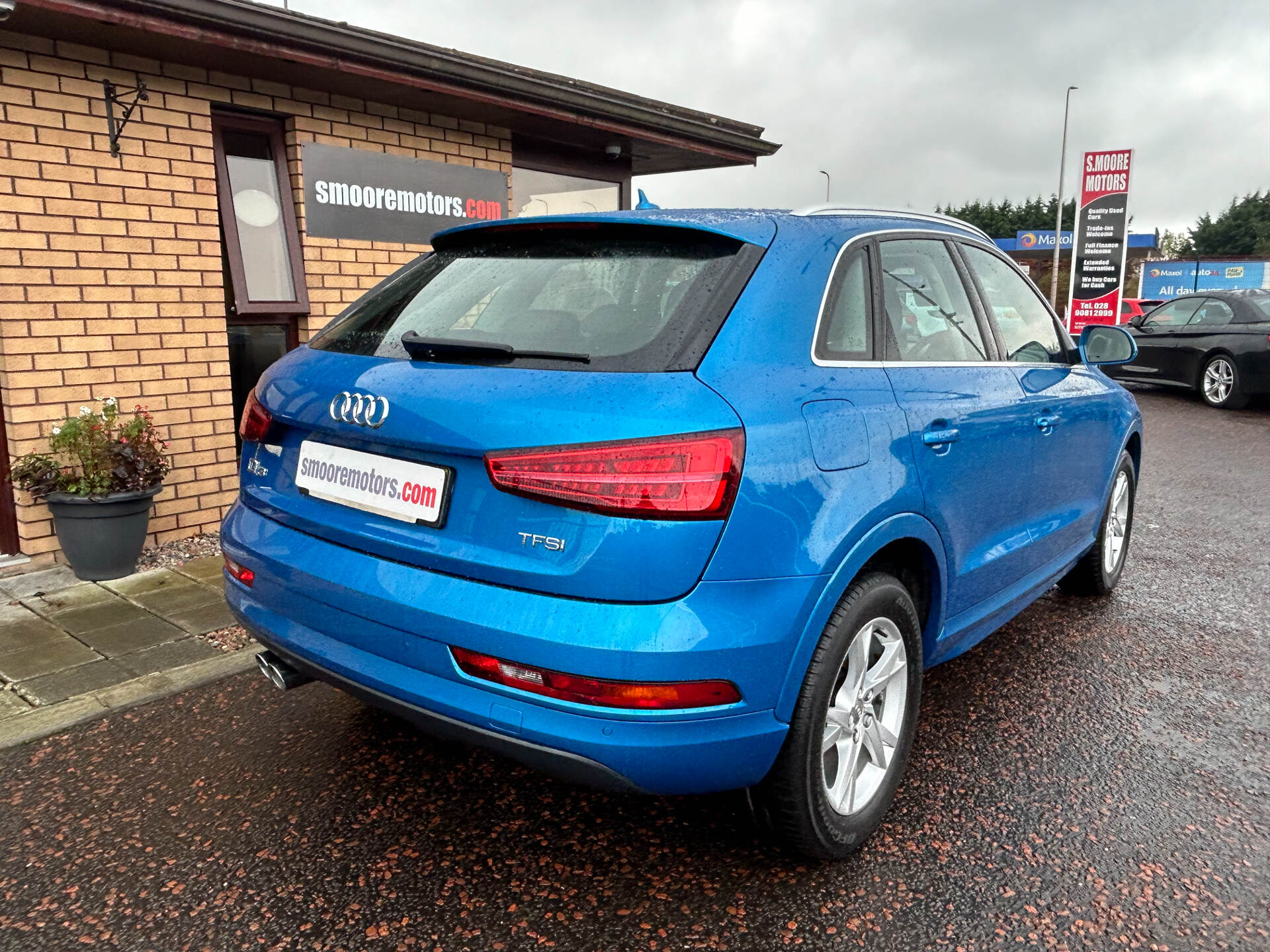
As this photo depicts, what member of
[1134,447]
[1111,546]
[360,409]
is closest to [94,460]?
[360,409]

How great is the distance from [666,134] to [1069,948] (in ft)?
23.0

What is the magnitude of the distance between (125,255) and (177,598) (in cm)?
202

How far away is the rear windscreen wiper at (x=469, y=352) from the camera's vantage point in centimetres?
228

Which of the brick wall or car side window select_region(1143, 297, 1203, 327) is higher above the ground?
the brick wall

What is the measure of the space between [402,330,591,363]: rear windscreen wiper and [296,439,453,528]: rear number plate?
0.28 meters

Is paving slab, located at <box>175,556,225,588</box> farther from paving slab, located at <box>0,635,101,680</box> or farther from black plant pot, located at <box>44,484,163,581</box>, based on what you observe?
paving slab, located at <box>0,635,101,680</box>

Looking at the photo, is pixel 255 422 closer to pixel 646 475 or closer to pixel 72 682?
pixel 646 475

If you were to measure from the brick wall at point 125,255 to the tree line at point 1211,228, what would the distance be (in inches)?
2674

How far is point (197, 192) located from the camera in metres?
5.65

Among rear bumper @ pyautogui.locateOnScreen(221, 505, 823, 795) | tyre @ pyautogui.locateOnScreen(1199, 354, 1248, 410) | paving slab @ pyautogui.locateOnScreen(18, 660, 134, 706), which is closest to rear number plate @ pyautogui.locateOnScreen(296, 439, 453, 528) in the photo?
rear bumper @ pyautogui.locateOnScreen(221, 505, 823, 795)

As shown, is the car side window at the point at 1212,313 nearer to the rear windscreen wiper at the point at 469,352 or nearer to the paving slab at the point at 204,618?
the paving slab at the point at 204,618

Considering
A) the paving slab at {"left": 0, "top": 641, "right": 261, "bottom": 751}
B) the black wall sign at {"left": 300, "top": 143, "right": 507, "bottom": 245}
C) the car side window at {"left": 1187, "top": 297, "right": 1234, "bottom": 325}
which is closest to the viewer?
the paving slab at {"left": 0, "top": 641, "right": 261, "bottom": 751}

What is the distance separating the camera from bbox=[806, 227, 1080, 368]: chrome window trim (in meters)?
2.50

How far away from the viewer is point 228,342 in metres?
6.14
